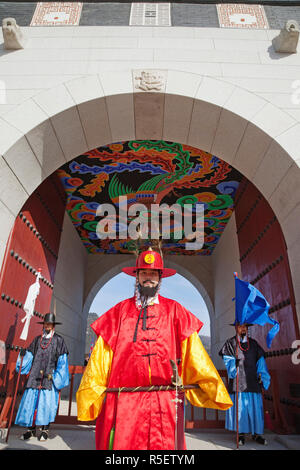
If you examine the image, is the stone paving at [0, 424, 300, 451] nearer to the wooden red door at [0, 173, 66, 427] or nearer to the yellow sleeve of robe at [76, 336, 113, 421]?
the wooden red door at [0, 173, 66, 427]

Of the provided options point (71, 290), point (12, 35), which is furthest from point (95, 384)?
point (71, 290)

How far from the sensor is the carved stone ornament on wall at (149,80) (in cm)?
341

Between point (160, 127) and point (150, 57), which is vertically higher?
point (150, 57)

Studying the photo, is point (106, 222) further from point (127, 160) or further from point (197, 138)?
point (197, 138)

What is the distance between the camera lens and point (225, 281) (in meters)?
7.05

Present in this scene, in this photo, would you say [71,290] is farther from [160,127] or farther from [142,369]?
[142,369]

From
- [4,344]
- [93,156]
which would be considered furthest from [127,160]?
[4,344]

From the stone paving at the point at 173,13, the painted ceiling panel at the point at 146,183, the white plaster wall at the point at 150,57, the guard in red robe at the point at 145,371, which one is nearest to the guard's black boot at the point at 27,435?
the guard in red robe at the point at 145,371

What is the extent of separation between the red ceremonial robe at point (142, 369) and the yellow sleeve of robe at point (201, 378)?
74 millimetres

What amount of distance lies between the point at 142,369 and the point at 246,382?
191 centimetres

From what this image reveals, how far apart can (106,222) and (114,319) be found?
5.05m

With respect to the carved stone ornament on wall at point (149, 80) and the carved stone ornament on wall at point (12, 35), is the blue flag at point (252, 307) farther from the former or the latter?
the carved stone ornament on wall at point (12, 35)

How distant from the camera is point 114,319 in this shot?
2.22 m

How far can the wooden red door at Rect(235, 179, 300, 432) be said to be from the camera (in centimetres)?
326
